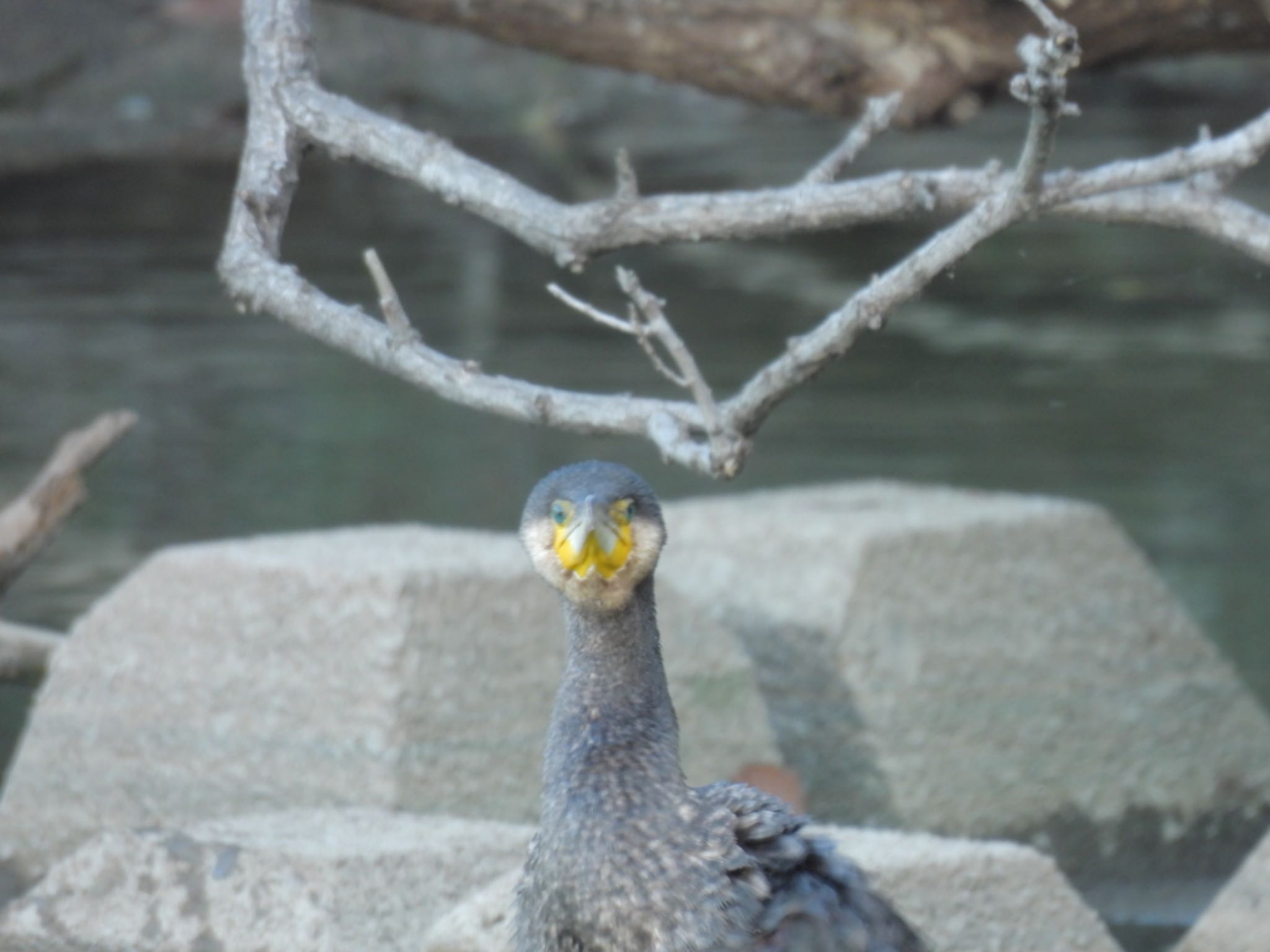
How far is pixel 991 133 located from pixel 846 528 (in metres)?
10.9

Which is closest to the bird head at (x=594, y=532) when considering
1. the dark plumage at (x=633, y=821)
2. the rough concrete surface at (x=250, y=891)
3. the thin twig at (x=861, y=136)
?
the dark plumage at (x=633, y=821)

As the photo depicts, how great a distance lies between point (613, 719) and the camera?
2395mm

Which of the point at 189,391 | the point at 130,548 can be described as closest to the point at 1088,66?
the point at 130,548

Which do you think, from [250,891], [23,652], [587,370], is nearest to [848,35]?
[250,891]

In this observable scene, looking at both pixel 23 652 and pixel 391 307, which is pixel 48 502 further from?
pixel 391 307

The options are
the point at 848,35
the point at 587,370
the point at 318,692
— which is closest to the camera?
the point at 318,692

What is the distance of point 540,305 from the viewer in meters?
10.8

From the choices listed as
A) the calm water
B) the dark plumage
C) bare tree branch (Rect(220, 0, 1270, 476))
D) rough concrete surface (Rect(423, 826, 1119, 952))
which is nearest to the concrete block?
rough concrete surface (Rect(423, 826, 1119, 952))

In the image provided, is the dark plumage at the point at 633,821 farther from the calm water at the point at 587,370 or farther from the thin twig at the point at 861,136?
the calm water at the point at 587,370

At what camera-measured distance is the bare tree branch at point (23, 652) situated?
4.33m

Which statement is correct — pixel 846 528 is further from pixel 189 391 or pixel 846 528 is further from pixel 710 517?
pixel 189 391

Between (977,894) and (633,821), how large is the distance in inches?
32.4

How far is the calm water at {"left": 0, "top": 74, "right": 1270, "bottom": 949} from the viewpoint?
747cm

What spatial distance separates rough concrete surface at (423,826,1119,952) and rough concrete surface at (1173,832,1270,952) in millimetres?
197
